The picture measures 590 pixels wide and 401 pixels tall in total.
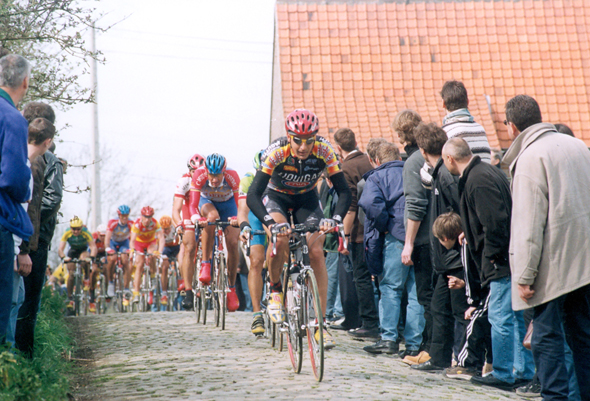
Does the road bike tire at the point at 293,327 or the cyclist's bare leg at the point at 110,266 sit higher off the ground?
the cyclist's bare leg at the point at 110,266

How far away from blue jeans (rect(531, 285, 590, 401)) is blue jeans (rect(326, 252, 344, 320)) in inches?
234

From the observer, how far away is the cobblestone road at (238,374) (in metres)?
6.30

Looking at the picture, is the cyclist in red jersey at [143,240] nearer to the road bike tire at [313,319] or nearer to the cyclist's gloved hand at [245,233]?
the cyclist's gloved hand at [245,233]

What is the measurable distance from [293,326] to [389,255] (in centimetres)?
191

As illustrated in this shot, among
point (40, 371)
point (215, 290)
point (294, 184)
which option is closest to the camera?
point (40, 371)

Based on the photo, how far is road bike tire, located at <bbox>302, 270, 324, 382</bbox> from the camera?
6.52 m

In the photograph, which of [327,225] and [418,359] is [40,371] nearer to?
[327,225]

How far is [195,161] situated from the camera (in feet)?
42.3

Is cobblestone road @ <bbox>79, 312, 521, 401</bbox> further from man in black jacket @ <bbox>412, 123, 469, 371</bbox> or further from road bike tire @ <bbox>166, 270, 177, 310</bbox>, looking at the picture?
road bike tire @ <bbox>166, 270, 177, 310</bbox>

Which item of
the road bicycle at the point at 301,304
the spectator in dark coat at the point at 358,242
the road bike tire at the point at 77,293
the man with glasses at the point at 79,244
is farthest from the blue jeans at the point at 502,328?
the man with glasses at the point at 79,244

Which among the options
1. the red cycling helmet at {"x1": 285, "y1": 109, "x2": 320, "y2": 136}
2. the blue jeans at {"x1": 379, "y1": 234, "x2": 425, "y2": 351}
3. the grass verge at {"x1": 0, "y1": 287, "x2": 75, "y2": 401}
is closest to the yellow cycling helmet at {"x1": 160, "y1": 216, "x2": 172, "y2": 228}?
the grass verge at {"x1": 0, "y1": 287, "x2": 75, "y2": 401}

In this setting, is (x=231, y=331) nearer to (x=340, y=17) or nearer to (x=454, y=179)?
(x=454, y=179)

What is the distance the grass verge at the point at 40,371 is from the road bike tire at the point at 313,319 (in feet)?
7.10

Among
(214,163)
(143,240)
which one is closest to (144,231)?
(143,240)
